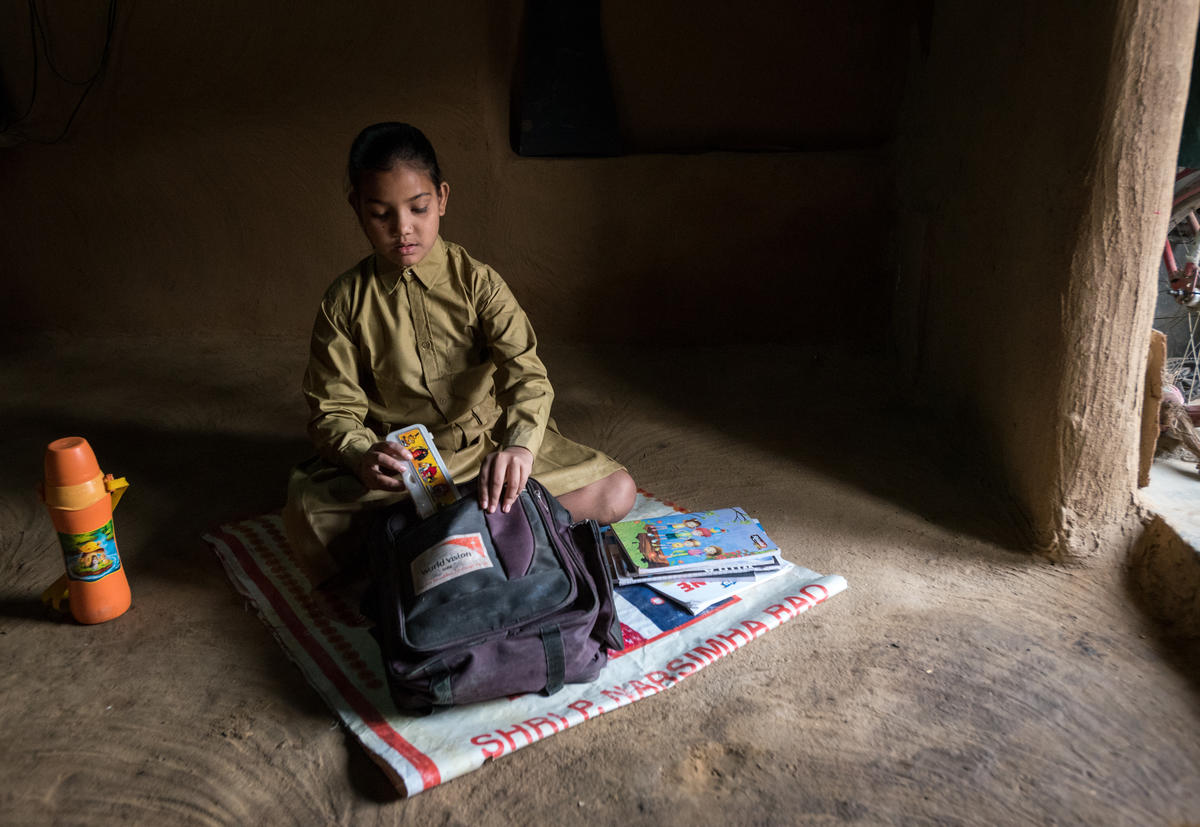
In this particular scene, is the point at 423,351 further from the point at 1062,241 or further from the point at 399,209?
the point at 1062,241

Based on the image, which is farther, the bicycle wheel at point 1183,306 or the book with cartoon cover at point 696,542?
the bicycle wheel at point 1183,306

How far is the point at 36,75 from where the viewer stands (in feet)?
10.8

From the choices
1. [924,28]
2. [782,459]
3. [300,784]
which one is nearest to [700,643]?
[300,784]

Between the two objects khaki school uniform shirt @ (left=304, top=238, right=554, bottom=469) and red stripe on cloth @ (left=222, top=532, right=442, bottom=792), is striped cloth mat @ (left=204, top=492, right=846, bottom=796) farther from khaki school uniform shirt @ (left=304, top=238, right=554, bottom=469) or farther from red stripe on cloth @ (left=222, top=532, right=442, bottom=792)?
khaki school uniform shirt @ (left=304, top=238, right=554, bottom=469)

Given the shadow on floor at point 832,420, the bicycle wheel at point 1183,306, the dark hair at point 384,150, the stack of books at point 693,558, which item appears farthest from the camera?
the bicycle wheel at point 1183,306

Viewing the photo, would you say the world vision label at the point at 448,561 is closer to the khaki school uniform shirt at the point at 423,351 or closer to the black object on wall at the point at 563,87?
the khaki school uniform shirt at the point at 423,351

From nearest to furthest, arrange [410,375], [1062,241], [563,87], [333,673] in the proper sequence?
Result: [333,673]
[1062,241]
[410,375]
[563,87]

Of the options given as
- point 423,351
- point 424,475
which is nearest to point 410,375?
point 423,351

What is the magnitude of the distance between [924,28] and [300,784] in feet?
9.83

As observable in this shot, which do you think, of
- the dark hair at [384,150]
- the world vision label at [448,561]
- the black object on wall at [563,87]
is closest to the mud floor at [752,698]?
the world vision label at [448,561]

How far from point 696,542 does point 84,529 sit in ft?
4.27

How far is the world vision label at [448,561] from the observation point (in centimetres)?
160

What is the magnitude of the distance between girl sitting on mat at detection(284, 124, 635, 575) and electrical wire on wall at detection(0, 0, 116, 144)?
6.30 feet

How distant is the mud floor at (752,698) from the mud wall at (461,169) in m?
1.03
